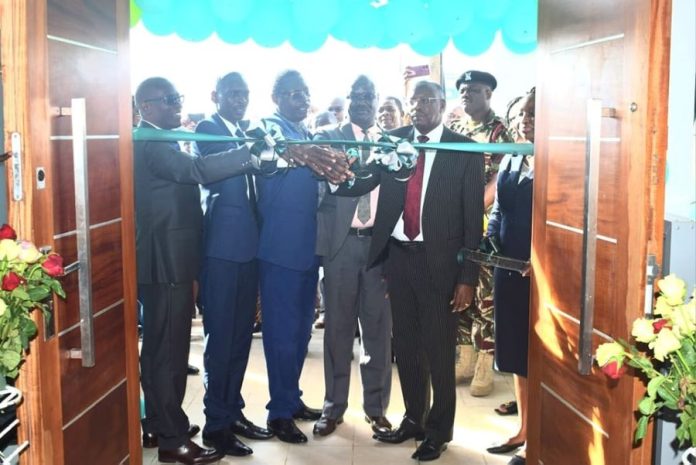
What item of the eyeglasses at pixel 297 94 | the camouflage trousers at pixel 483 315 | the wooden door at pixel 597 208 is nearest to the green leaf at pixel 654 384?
the wooden door at pixel 597 208

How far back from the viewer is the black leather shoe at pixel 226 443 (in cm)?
367

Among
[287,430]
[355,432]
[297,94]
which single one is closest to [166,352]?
[287,430]

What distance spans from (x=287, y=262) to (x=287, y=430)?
0.74 m

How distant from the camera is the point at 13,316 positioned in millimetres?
1808

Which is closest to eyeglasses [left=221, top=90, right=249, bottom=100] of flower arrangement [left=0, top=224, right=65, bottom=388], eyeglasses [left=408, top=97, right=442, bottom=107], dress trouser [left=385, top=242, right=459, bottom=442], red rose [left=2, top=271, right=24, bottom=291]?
eyeglasses [left=408, top=97, right=442, bottom=107]

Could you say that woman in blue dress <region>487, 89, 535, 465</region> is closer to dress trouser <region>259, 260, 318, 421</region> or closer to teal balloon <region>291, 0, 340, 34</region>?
dress trouser <region>259, 260, 318, 421</region>

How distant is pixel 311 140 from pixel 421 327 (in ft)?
2.98

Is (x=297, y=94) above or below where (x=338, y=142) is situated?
above

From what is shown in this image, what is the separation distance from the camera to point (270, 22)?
4523 mm

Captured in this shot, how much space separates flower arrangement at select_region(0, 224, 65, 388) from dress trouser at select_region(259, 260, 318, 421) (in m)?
1.97

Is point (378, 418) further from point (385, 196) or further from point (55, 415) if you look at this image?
point (55, 415)

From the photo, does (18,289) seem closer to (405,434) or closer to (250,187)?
(250,187)

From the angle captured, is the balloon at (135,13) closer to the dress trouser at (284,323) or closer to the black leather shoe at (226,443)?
the dress trouser at (284,323)

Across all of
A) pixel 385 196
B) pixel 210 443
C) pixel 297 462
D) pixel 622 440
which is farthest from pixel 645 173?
pixel 210 443
